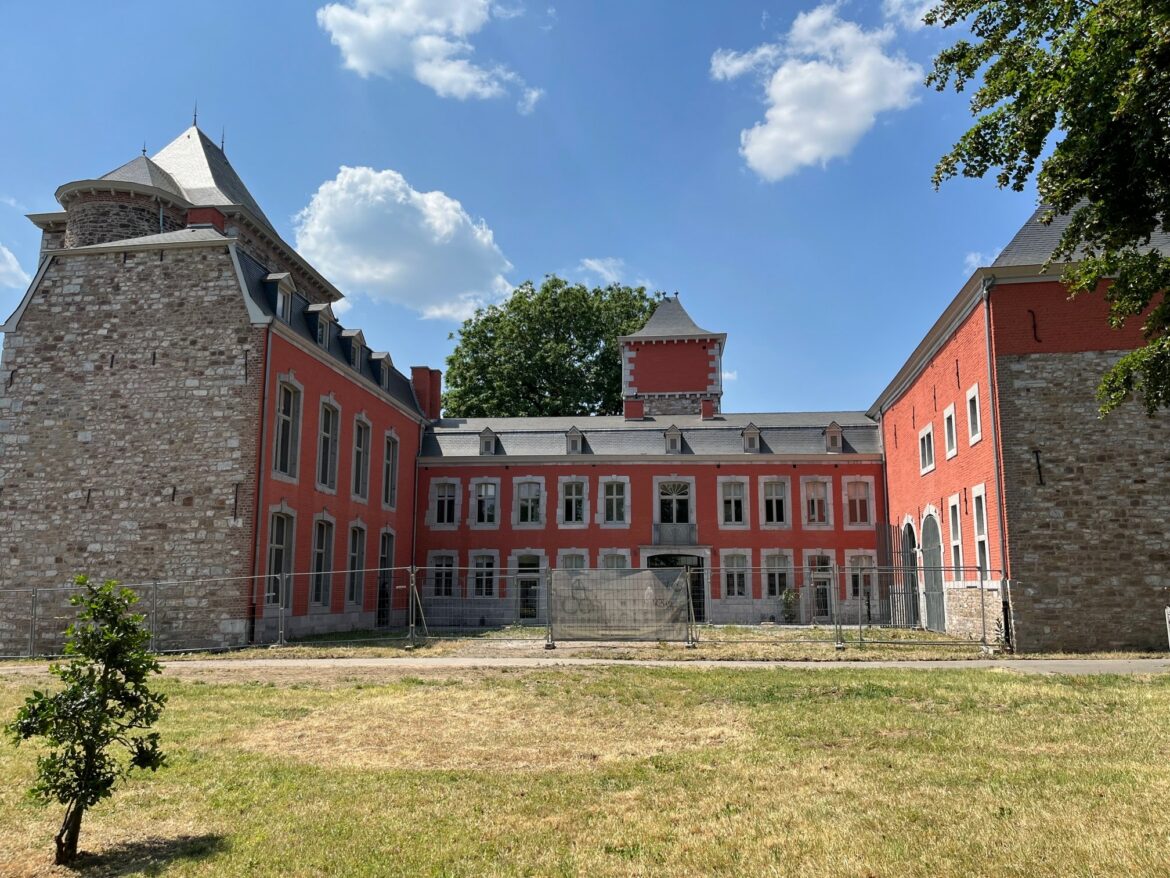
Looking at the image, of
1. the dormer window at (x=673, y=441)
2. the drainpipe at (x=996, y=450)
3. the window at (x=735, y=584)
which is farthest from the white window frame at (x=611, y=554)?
the drainpipe at (x=996, y=450)

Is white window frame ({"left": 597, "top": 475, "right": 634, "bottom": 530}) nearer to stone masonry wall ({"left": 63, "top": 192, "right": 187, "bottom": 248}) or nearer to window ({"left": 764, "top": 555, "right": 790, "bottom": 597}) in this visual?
window ({"left": 764, "top": 555, "right": 790, "bottom": 597})

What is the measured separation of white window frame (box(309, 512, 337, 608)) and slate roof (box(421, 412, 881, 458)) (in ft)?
27.7

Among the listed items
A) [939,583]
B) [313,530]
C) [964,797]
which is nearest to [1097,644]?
[939,583]

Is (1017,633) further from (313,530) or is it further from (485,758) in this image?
(313,530)

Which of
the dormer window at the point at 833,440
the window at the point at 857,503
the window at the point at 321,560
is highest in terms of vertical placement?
the dormer window at the point at 833,440

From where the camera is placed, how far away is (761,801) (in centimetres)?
565

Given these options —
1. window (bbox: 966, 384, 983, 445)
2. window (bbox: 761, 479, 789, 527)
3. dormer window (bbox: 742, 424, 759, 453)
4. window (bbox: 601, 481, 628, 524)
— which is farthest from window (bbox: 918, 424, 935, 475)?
window (bbox: 601, 481, 628, 524)

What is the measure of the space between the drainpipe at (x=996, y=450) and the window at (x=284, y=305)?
15.9 meters

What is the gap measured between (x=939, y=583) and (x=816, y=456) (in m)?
8.77

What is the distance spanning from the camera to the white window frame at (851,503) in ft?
97.9

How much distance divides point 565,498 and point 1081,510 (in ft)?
58.4

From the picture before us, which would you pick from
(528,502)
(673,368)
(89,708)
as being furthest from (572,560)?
(89,708)

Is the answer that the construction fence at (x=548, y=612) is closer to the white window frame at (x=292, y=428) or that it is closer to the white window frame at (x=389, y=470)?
the white window frame at (x=292, y=428)

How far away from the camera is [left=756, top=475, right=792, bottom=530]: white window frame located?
3019cm
